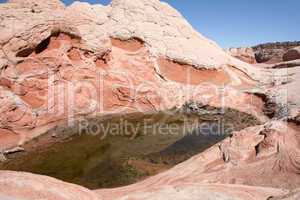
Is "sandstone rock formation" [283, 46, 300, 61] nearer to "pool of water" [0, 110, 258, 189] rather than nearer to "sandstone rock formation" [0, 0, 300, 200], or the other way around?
"sandstone rock formation" [0, 0, 300, 200]

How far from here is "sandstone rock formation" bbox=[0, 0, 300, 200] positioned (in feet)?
26.5

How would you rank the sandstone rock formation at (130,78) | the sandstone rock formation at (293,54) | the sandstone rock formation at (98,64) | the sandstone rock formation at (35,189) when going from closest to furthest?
1. the sandstone rock formation at (35,189)
2. the sandstone rock formation at (130,78)
3. the sandstone rock formation at (98,64)
4. the sandstone rock formation at (293,54)

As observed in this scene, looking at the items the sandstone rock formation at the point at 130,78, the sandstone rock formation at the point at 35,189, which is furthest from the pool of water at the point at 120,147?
the sandstone rock formation at the point at 35,189

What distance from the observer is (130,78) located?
1642cm

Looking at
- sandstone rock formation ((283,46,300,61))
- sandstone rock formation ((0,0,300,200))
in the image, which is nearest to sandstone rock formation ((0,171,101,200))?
sandstone rock formation ((0,0,300,200))

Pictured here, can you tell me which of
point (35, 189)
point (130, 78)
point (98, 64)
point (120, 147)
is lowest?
point (120, 147)

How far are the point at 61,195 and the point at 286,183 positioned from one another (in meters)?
3.79

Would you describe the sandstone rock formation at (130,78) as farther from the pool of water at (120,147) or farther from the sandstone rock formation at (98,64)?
the pool of water at (120,147)

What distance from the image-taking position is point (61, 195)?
5445mm

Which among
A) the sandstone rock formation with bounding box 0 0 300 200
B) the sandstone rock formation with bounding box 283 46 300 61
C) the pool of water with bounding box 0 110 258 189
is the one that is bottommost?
the pool of water with bounding box 0 110 258 189

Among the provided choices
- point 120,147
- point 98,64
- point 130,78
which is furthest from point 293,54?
point 120,147

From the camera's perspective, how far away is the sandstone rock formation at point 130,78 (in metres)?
8.06

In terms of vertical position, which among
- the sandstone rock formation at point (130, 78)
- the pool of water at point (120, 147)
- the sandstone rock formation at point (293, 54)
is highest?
the sandstone rock formation at point (293, 54)

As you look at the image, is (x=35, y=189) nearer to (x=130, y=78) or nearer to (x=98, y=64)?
(x=98, y=64)
